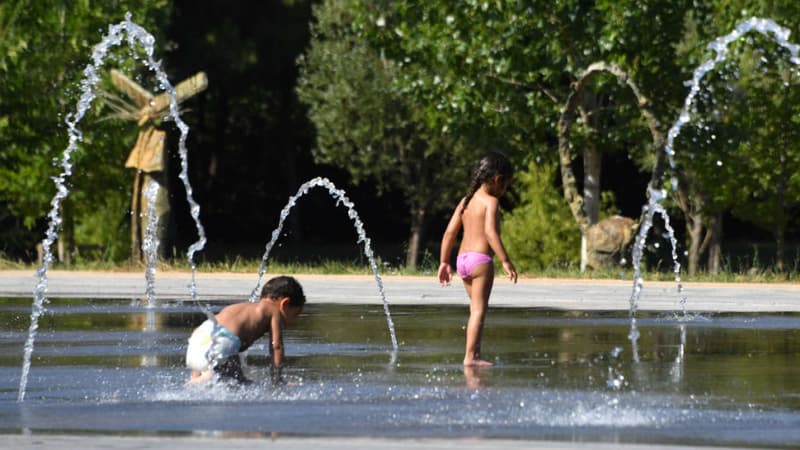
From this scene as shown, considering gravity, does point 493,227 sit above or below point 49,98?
below

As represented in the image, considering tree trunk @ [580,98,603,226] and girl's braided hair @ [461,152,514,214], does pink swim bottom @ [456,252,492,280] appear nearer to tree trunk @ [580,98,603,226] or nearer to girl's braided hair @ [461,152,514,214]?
girl's braided hair @ [461,152,514,214]

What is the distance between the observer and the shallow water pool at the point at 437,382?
937cm

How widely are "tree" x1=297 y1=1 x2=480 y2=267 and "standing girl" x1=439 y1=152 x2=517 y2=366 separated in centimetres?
2611

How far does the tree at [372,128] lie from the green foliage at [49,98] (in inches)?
252

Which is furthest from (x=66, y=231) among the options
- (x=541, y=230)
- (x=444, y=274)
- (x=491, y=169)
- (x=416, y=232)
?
(x=491, y=169)

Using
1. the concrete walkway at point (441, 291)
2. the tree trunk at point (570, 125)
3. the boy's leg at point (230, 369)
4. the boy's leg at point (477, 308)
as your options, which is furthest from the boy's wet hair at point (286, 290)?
the tree trunk at point (570, 125)

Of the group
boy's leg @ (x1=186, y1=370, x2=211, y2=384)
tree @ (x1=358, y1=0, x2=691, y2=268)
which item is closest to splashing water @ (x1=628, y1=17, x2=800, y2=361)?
tree @ (x1=358, y1=0, x2=691, y2=268)

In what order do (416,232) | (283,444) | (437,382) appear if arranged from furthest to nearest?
1. (416,232)
2. (437,382)
3. (283,444)

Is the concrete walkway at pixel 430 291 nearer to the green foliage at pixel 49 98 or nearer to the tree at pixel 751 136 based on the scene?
the green foliage at pixel 49 98

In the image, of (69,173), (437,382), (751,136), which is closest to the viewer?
(437,382)

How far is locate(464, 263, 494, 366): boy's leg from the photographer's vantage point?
42.8 feet

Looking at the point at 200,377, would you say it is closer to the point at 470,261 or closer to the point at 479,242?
the point at 470,261

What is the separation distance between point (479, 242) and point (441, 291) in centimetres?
986

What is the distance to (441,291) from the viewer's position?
76.0 ft
